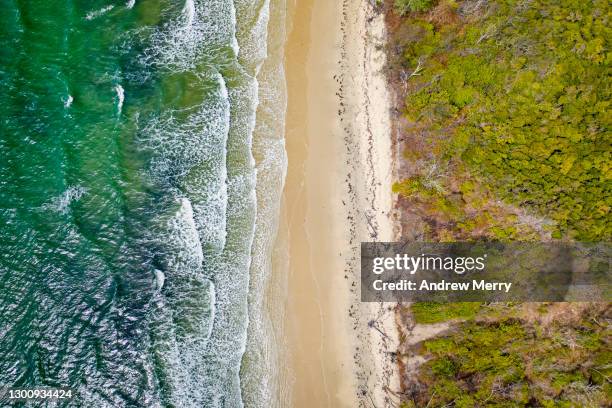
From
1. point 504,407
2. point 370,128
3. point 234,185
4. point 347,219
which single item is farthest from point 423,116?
point 504,407

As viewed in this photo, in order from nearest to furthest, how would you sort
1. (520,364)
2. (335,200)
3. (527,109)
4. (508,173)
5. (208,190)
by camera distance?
(520,364) → (508,173) → (527,109) → (208,190) → (335,200)

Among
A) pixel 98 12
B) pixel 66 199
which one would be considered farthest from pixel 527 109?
pixel 66 199

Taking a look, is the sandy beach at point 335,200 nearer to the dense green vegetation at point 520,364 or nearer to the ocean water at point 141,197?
the ocean water at point 141,197

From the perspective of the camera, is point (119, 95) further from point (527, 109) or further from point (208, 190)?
point (527, 109)

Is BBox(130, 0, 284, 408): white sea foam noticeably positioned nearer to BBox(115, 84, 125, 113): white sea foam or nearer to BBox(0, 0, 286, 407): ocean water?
BBox(0, 0, 286, 407): ocean water

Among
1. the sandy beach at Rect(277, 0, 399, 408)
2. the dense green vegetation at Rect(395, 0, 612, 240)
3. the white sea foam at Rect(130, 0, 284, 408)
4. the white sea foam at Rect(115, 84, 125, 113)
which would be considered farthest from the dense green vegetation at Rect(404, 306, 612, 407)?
the white sea foam at Rect(115, 84, 125, 113)

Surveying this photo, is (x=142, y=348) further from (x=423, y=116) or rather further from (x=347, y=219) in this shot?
(x=423, y=116)
